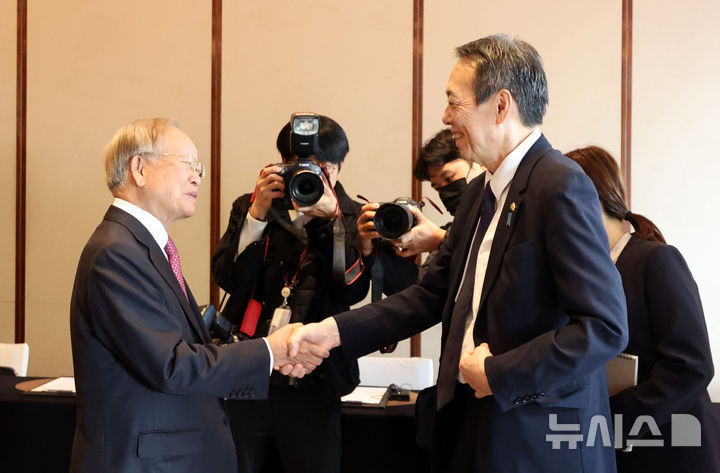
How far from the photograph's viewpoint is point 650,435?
179 centimetres

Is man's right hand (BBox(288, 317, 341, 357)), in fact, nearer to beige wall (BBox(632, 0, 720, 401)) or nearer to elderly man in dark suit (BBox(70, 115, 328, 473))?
elderly man in dark suit (BBox(70, 115, 328, 473))

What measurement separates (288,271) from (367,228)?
289 mm

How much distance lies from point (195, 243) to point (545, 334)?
3.02m

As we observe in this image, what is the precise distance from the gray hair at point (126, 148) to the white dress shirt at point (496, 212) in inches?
33.1

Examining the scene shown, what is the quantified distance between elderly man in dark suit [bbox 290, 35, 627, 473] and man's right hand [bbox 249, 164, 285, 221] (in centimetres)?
75

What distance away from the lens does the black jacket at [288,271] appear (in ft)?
7.25

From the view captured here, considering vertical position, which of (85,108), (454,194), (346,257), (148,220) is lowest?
(346,257)

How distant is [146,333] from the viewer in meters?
1.55

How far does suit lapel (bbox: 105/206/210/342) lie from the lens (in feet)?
5.52

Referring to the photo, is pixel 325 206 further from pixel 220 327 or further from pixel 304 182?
pixel 220 327

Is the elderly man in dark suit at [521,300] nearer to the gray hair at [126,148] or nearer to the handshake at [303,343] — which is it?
the handshake at [303,343]

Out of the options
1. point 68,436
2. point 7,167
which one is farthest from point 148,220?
point 7,167

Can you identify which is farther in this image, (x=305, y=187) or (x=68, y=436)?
(x=68, y=436)

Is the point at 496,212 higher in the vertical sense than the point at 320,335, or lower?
higher
